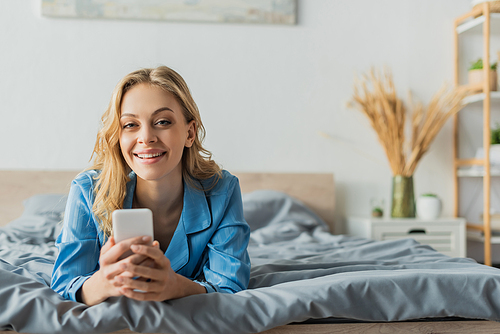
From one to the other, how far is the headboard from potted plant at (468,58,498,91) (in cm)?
113

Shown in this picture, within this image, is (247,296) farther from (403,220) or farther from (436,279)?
(403,220)

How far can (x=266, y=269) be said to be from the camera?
1.33m

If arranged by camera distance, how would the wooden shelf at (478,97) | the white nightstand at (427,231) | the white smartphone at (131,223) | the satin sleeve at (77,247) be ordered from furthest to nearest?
1. the wooden shelf at (478,97)
2. the white nightstand at (427,231)
3. the satin sleeve at (77,247)
4. the white smartphone at (131,223)

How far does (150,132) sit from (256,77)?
2.06 metres

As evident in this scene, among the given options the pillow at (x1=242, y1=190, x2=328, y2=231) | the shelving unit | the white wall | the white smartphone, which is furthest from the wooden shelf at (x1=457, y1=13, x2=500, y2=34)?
the white smartphone

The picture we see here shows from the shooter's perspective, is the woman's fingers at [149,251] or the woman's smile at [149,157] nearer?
the woman's fingers at [149,251]

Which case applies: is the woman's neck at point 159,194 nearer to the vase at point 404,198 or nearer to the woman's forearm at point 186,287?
the woman's forearm at point 186,287

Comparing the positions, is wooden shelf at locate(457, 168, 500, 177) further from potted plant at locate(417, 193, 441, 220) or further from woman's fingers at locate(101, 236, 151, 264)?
woman's fingers at locate(101, 236, 151, 264)

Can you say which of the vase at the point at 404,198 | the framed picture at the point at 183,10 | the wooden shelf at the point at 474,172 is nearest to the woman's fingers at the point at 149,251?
the vase at the point at 404,198

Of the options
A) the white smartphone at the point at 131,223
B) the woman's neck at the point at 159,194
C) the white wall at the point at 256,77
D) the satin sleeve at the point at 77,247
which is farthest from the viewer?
the white wall at the point at 256,77

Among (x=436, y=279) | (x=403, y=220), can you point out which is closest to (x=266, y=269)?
(x=436, y=279)

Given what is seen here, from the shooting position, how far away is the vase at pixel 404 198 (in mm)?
2781

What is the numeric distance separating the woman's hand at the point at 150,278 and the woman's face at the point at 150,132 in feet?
0.90

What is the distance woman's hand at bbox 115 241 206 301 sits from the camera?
80 cm
